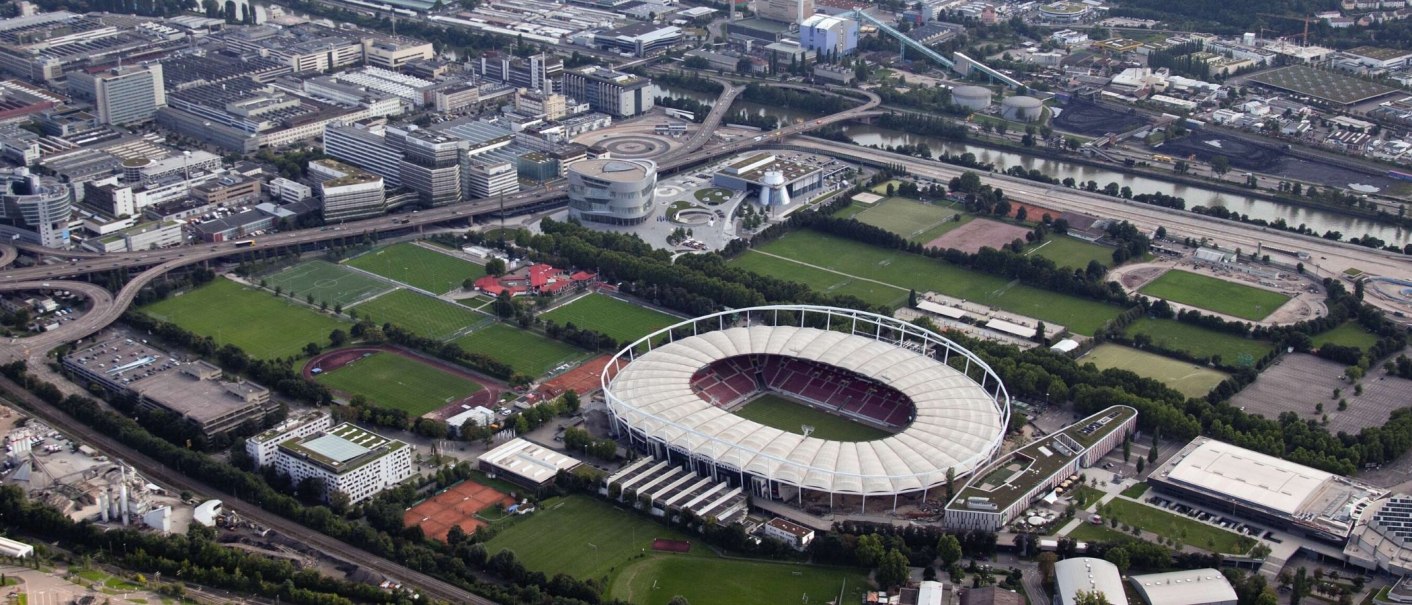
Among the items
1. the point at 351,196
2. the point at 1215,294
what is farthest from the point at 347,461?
the point at 1215,294

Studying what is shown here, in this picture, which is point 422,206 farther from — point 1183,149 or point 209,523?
point 1183,149

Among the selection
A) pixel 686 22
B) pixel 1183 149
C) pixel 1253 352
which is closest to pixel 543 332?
pixel 1253 352

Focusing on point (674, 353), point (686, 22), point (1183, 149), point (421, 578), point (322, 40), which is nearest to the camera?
point (421, 578)

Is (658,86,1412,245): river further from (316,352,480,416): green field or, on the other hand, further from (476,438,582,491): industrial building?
(476,438,582,491): industrial building

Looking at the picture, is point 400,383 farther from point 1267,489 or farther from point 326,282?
point 1267,489

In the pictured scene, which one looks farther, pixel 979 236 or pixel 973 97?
pixel 973 97

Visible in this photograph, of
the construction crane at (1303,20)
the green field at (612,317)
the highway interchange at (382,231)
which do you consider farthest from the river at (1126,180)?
the construction crane at (1303,20)
